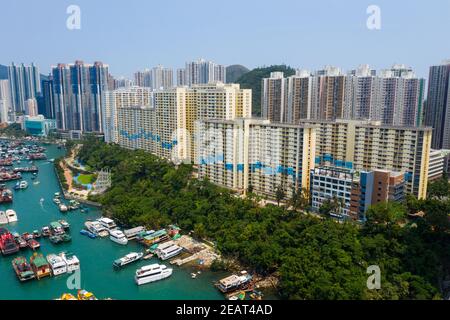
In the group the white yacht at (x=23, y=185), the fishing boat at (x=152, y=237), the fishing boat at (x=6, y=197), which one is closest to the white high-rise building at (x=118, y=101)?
the white yacht at (x=23, y=185)

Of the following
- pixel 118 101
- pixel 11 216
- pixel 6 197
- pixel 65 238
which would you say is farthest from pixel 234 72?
pixel 65 238

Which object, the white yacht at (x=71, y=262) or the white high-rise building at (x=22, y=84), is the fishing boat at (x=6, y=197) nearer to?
the white yacht at (x=71, y=262)

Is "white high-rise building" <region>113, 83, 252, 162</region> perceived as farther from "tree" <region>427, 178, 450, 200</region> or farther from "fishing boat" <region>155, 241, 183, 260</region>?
"tree" <region>427, 178, 450, 200</region>

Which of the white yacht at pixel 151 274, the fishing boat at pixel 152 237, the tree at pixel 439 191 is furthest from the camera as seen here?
the tree at pixel 439 191

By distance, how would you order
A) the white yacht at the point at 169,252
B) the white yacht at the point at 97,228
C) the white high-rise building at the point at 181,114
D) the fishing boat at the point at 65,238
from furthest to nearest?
the white high-rise building at the point at 181,114, the white yacht at the point at 97,228, the fishing boat at the point at 65,238, the white yacht at the point at 169,252

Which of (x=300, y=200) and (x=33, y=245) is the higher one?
(x=300, y=200)

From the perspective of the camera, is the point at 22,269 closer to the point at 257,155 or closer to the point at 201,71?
the point at 257,155

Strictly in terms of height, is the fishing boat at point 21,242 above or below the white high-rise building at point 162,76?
below
